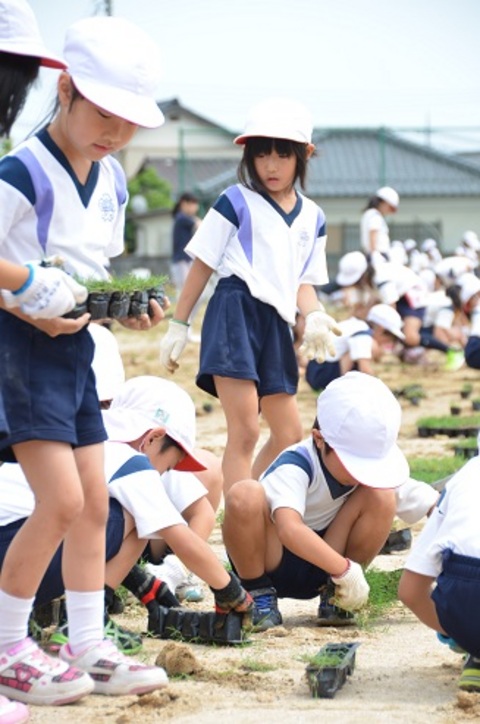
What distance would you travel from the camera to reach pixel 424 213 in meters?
41.0

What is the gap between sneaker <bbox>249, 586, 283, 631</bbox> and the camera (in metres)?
4.57

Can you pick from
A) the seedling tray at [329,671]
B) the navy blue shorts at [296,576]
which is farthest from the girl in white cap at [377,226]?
the seedling tray at [329,671]

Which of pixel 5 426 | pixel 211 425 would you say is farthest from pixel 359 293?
pixel 5 426

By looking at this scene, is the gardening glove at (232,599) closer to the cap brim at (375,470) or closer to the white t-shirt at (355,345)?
the cap brim at (375,470)

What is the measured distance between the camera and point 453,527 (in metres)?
3.70

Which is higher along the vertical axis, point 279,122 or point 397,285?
point 279,122

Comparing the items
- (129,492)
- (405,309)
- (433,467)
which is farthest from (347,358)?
(129,492)

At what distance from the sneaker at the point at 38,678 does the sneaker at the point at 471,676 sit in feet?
3.11

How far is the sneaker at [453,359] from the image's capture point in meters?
14.3

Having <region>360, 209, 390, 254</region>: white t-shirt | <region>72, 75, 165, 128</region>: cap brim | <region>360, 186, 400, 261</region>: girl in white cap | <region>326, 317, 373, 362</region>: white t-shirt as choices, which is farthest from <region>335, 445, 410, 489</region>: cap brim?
<region>360, 209, 390, 254</region>: white t-shirt

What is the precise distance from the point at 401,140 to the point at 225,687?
3770cm

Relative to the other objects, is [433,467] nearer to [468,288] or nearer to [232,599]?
[232,599]

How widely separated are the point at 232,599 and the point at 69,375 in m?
0.98

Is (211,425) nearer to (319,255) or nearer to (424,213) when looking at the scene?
(319,255)
